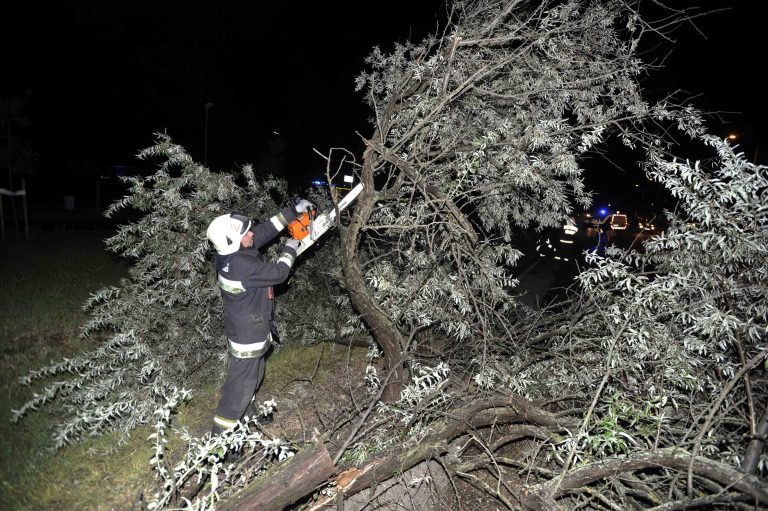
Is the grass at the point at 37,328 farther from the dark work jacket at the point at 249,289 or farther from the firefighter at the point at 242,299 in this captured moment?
the dark work jacket at the point at 249,289

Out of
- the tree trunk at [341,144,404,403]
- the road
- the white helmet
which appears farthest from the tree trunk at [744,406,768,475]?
the road

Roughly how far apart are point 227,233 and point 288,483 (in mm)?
1908

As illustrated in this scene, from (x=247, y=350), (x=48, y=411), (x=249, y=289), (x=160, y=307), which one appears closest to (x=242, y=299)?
(x=249, y=289)

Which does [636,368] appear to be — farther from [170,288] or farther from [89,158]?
[89,158]

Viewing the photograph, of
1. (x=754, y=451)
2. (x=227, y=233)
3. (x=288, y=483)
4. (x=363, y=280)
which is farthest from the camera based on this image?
(x=363, y=280)

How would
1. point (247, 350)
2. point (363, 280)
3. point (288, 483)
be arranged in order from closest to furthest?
point (288, 483) < point (247, 350) < point (363, 280)

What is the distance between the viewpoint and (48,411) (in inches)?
154

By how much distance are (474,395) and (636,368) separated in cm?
125

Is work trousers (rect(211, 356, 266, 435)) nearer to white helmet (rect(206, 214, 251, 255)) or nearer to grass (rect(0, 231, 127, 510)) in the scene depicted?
white helmet (rect(206, 214, 251, 255))

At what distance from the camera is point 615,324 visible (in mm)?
3691

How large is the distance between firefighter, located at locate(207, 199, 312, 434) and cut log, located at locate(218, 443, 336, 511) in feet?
3.41

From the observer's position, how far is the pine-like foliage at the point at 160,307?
402cm

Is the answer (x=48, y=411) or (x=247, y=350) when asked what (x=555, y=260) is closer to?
(x=247, y=350)

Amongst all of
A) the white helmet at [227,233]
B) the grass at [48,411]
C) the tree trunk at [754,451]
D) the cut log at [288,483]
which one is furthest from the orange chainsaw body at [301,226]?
the tree trunk at [754,451]
